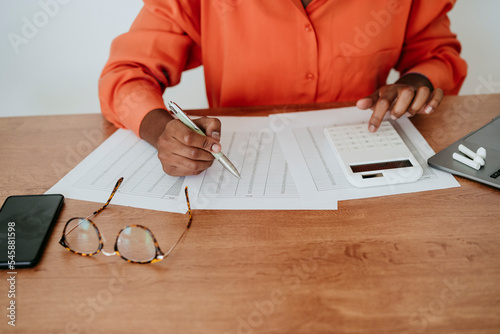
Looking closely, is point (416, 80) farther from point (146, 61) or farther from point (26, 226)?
point (26, 226)

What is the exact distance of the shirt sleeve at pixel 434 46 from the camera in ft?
3.21

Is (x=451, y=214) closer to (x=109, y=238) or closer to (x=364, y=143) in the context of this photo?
(x=364, y=143)

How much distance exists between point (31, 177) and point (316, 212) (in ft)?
1.89

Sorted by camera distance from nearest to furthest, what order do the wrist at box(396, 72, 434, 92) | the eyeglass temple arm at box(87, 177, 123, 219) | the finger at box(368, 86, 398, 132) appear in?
1. the eyeglass temple arm at box(87, 177, 123, 219)
2. the finger at box(368, 86, 398, 132)
3. the wrist at box(396, 72, 434, 92)

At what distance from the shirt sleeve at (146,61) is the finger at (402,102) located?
54cm

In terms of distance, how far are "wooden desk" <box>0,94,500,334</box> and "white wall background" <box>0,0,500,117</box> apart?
46.1 inches

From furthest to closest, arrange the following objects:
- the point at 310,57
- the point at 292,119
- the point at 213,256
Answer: the point at 310,57 < the point at 292,119 < the point at 213,256

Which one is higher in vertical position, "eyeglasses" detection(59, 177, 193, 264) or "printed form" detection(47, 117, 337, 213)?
"eyeglasses" detection(59, 177, 193, 264)

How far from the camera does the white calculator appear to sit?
2.14 ft

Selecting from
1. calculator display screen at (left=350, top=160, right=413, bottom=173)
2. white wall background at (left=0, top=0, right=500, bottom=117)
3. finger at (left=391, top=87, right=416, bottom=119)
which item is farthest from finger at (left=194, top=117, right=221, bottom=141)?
white wall background at (left=0, top=0, right=500, bottom=117)

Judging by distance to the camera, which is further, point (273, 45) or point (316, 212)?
point (273, 45)

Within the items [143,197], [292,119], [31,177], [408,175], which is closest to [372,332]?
[408,175]

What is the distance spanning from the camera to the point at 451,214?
1.92ft

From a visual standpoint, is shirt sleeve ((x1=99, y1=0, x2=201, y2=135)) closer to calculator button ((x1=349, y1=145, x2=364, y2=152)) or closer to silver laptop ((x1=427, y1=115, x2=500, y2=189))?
calculator button ((x1=349, y1=145, x2=364, y2=152))
